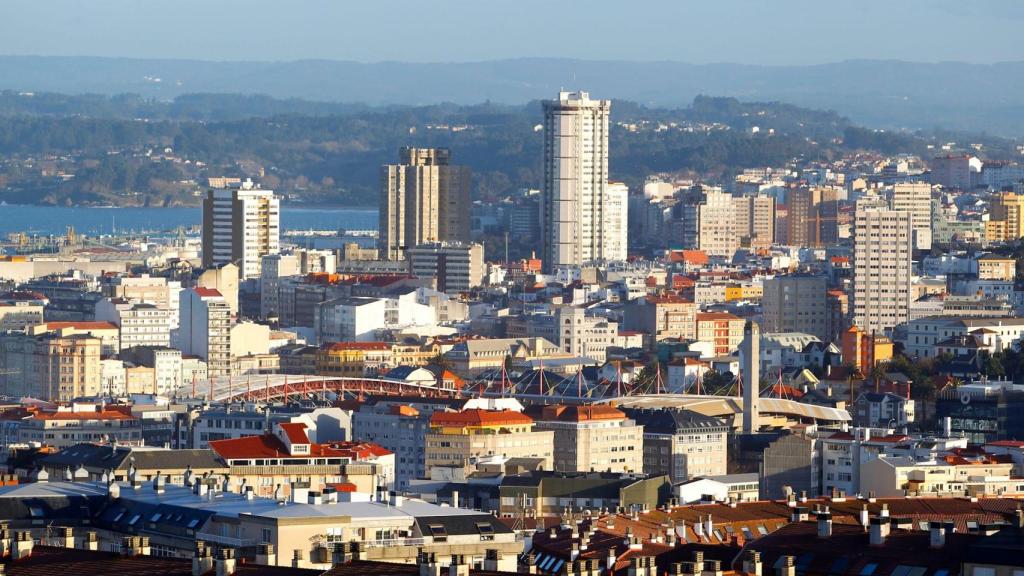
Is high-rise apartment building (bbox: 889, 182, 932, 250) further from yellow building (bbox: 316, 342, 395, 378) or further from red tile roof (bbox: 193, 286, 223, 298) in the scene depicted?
yellow building (bbox: 316, 342, 395, 378)

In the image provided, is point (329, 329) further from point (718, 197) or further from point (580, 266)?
point (718, 197)

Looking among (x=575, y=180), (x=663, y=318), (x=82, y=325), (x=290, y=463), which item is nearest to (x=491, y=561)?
(x=290, y=463)

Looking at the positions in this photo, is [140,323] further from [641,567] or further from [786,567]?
[786,567]

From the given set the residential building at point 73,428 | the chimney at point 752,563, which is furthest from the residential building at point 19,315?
the chimney at point 752,563

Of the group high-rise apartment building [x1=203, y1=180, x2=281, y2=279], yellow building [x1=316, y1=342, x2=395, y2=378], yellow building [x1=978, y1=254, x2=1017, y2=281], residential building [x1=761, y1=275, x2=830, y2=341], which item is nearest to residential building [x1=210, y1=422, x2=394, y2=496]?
yellow building [x1=316, y1=342, x2=395, y2=378]

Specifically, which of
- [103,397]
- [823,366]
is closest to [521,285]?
[823,366]

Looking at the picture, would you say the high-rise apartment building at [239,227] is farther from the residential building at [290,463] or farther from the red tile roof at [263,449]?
the residential building at [290,463]
